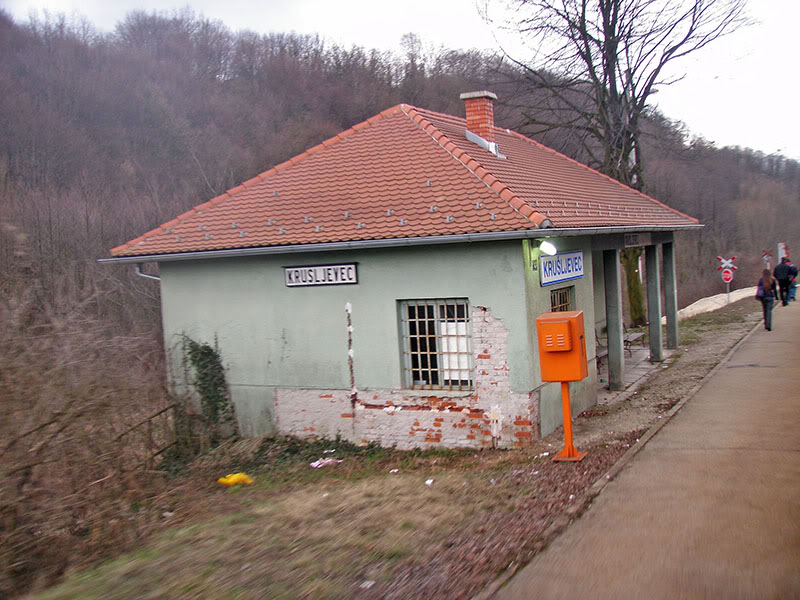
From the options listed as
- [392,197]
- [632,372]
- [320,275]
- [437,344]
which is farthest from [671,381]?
[320,275]

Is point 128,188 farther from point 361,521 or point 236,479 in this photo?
point 361,521

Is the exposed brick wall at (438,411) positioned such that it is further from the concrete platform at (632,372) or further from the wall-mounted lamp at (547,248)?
the concrete platform at (632,372)

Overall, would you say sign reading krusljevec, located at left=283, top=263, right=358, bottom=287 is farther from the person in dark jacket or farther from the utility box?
the person in dark jacket

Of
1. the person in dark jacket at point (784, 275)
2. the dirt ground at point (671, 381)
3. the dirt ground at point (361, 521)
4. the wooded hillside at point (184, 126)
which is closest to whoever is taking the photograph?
the dirt ground at point (361, 521)

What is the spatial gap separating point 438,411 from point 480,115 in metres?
6.11

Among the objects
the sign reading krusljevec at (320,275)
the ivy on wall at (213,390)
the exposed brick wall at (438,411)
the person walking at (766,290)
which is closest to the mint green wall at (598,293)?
the person walking at (766,290)

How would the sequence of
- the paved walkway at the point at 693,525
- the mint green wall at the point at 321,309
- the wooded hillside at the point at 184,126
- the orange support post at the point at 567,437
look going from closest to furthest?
the paved walkway at the point at 693,525
the orange support post at the point at 567,437
the mint green wall at the point at 321,309
the wooded hillside at the point at 184,126

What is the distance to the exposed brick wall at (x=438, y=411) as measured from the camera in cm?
1084

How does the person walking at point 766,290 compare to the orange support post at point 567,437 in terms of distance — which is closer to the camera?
the orange support post at point 567,437

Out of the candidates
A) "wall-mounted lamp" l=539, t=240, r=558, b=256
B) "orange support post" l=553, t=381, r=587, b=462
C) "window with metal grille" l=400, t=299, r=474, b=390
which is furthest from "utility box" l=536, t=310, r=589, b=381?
"window with metal grille" l=400, t=299, r=474, b=390

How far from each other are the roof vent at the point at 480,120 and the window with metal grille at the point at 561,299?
3176 mm

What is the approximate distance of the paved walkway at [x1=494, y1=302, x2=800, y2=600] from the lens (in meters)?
4.79

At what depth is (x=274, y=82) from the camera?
51938 mm

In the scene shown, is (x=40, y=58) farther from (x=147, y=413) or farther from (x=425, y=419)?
(x=425, y=419)
